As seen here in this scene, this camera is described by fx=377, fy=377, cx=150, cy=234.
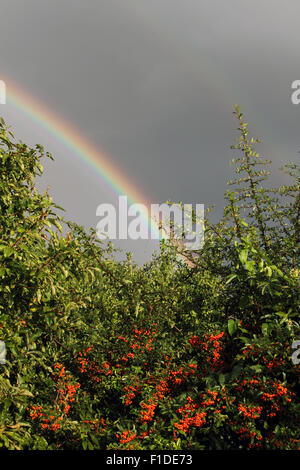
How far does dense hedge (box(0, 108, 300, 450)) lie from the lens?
12.1 feet

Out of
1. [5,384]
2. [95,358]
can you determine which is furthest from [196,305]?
[5,384]

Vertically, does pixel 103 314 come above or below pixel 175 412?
above

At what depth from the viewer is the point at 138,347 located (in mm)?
4707

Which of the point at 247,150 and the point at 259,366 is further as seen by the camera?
the point at 247,150

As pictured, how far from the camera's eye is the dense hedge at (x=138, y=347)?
3.68 metres

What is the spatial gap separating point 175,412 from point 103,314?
2.00 meters

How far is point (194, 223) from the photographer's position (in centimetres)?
523
